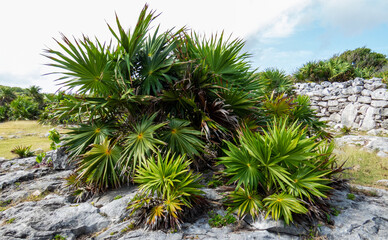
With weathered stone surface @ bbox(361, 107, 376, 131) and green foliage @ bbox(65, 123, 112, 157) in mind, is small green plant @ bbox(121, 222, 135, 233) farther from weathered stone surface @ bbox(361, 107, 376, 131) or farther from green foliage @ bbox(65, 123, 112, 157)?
weathered stone surface @ bbox(361, 107, 376, 131)

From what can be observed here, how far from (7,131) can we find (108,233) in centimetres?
1678

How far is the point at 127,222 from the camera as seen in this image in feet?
12.9

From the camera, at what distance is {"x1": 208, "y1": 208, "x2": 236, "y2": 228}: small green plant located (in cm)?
374

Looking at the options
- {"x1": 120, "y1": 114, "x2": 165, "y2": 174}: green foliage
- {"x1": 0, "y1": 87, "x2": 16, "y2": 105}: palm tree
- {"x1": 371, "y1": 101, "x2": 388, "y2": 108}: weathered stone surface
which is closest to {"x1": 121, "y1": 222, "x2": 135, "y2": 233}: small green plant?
{"x1": 120, "y1": 114, "x2": 165, "y2": 174}: green foliage

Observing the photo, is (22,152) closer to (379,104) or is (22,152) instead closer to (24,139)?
(24,139)

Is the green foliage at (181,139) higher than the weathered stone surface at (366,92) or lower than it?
lower

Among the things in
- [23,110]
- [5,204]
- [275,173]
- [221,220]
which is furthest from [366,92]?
[23,110]

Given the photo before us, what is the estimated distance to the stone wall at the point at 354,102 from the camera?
12.3m

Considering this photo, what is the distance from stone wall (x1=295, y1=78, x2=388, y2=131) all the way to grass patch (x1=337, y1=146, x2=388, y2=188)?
Answer: 421cm

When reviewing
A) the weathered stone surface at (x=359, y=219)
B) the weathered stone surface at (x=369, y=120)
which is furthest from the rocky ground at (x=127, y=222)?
the weathered stone surface at (x=369, y=120)

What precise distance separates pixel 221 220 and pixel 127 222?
160 cm

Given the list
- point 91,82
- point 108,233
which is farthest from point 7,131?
point 108,233

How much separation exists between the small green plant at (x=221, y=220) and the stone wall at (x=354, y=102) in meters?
10.3

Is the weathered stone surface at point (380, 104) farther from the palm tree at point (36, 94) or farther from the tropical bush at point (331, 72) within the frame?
the palm tree at point (36, 94)
